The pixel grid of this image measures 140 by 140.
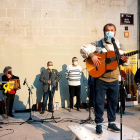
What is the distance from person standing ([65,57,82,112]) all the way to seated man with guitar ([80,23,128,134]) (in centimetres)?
326

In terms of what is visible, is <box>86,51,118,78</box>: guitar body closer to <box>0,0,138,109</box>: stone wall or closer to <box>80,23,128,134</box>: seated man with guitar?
<box>80,23,128,134</box>: seated man with guitar

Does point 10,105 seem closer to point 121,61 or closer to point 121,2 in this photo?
point 121,61

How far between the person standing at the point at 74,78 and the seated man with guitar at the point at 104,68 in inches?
128

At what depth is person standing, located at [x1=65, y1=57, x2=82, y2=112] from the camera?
6332mm

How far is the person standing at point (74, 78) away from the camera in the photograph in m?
6.33

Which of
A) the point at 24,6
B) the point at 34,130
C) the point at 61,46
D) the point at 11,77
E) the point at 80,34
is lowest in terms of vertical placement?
the point at 34,130

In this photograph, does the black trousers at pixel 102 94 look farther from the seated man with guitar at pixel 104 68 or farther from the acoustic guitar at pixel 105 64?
the acoustic guitar at pixel 105 64

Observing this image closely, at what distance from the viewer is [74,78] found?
633 centimetres

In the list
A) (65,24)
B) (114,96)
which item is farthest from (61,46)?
(114,96)

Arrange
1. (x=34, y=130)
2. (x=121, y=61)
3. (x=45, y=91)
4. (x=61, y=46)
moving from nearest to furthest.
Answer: (x=121, y=61)
(x=34, y=130)
(x=45, y=91)
(x=61, y=46)

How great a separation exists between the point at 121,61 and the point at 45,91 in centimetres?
383

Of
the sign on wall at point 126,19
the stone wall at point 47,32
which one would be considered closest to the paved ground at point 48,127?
the stone wall at point 47,32

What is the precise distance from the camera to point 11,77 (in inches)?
229

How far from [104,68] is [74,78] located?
3506mm
